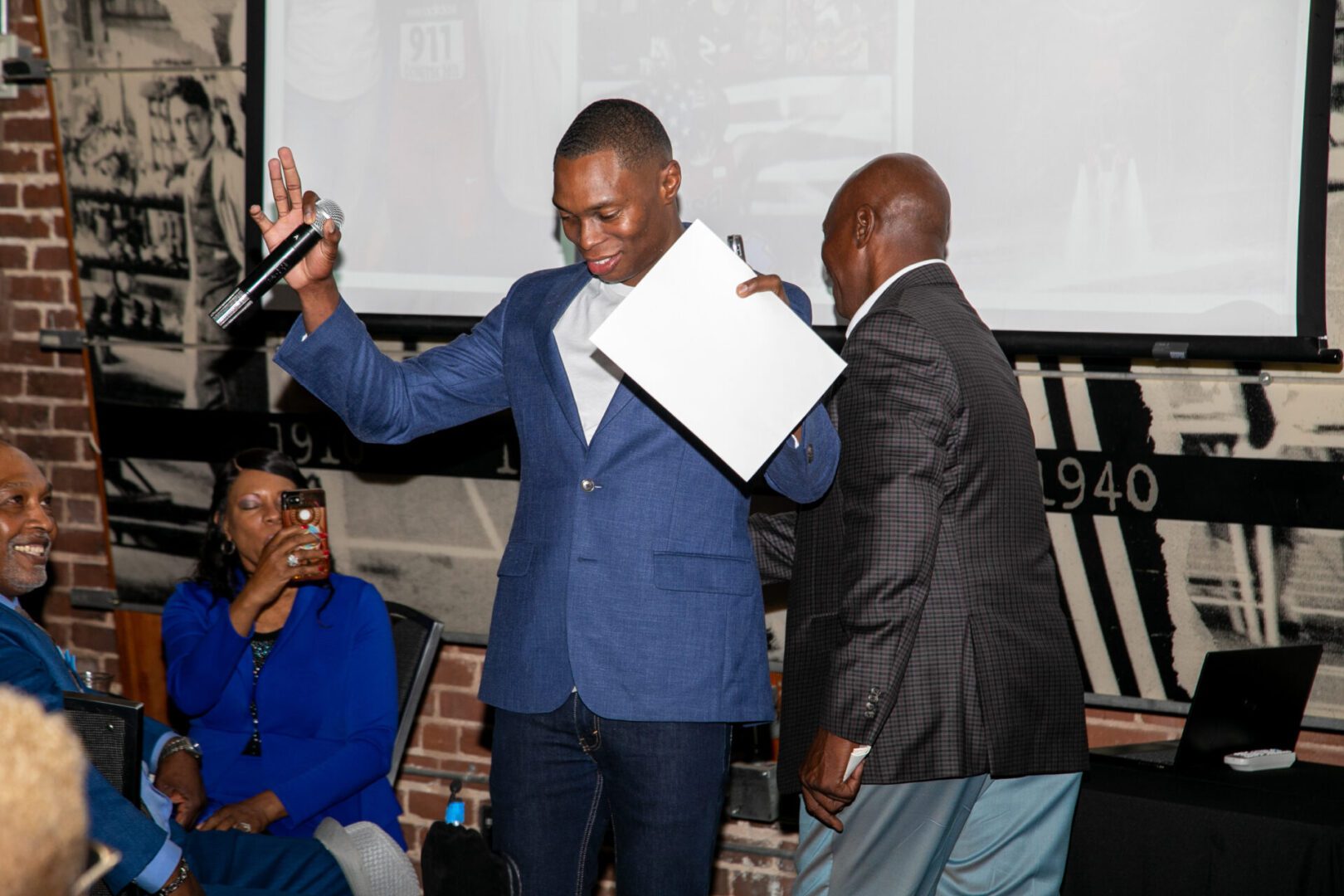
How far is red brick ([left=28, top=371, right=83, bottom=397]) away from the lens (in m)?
3.91

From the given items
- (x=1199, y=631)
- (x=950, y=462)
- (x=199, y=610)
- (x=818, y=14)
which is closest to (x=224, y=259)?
(x=199, y=610)

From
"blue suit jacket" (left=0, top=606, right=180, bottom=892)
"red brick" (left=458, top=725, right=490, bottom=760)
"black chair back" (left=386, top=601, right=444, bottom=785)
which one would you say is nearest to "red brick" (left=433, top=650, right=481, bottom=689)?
"red brick" (left=458, top=725, right=490, bottom=760)

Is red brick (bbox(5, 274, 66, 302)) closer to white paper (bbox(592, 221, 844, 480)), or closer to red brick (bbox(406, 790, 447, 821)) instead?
red brick (bbox(406, 790, 447, 821))

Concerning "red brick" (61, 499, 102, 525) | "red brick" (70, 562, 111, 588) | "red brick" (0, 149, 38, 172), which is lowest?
"red brick" (70, 562, 111, 588)

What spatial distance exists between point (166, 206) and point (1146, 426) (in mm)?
2696

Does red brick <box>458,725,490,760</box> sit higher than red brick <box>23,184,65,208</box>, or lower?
lower

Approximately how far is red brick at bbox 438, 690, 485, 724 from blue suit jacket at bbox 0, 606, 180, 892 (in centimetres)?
154

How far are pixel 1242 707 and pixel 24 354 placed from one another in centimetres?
354

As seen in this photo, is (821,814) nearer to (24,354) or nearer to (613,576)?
(613,576)

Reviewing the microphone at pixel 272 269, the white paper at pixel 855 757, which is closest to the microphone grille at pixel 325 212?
the microphone at pixel 272 269

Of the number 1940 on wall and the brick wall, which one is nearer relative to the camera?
the number 1940 on wall

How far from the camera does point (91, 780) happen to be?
1.87 metres

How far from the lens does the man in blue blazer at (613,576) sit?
1.85m

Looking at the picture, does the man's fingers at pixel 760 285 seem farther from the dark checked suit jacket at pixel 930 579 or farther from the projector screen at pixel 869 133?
the projector screen at pixel 869 133
